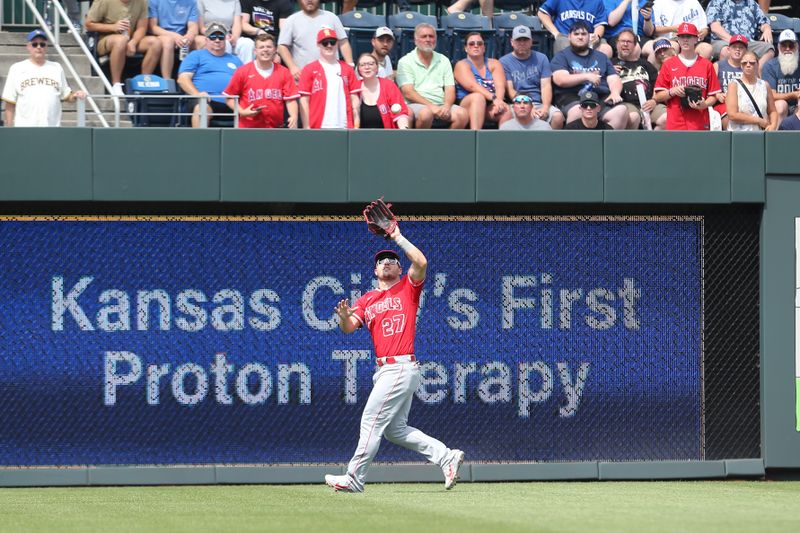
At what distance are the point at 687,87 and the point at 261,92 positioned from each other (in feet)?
12.9

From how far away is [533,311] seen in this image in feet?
40.3

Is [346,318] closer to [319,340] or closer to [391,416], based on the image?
[391,416]

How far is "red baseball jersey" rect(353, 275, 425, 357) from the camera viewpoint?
9.83 metres

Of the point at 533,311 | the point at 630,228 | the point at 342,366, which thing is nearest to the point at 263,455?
the point at 342,366

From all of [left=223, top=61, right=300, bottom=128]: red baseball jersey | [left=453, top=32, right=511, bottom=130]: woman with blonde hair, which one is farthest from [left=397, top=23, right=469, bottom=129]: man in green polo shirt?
[left=223, top=61, right=300, bottom=128]: red baseball jersey

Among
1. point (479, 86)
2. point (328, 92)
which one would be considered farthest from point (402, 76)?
point (328, 92)

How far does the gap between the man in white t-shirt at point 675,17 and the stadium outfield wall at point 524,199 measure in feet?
12.0

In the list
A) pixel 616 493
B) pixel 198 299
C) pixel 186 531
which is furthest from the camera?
pixel 198 299

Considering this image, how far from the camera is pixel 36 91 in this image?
12.0 m

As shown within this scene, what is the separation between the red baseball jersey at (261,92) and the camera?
12.5 metres

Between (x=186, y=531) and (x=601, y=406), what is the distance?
18.1ft

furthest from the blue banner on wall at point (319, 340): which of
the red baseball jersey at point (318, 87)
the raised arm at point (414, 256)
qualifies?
the raised arm at point (414, 256)

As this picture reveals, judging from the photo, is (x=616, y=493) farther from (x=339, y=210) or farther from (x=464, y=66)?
(x=464, y=66)

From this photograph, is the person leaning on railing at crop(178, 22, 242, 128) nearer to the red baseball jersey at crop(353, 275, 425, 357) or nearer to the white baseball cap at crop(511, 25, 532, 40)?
the white baseball cap at crop(511, 25, 532, 40)
